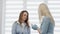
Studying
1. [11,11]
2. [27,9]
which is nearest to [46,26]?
[27,9]

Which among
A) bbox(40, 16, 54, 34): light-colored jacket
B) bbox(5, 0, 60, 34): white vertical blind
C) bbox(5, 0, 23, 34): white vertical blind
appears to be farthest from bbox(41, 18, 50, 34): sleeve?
bbox(5, 0, 23, 34): white vertical blind

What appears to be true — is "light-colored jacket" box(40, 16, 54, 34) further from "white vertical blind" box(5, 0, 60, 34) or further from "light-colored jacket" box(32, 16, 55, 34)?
"white vertical blind" box(5, 0, 60, 34)

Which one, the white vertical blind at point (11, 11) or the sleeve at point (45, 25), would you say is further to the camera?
the white vertical blind at point (11, 11)

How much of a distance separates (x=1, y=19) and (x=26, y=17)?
3.42ft

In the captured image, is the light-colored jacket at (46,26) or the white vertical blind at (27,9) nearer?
the light-colored jacket at (46,26)

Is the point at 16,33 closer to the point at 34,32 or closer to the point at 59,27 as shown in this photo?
the point at 34,32

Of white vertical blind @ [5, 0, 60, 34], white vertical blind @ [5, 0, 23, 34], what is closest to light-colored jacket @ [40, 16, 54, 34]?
white vertical blind @ [5, 0, 60, 34]

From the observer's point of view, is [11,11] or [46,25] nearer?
[46,25]

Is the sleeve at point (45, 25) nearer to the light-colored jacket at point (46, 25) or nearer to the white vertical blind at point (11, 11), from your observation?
the light-colored jacket at point (46, 25)

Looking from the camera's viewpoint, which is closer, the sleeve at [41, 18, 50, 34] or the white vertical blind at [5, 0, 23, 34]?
the sleeve at [41, 18, 50, 34]

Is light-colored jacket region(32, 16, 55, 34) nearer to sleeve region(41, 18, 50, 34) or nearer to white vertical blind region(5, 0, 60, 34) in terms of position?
sleeve region(41, 18, 50, 34)

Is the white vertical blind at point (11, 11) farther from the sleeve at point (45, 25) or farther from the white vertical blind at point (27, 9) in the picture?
the sleeve at point (45, 25)

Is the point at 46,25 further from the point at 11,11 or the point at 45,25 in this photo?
the point at 11,11

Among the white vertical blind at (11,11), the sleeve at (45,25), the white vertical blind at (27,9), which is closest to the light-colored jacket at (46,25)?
the sleeve at (45,25)
